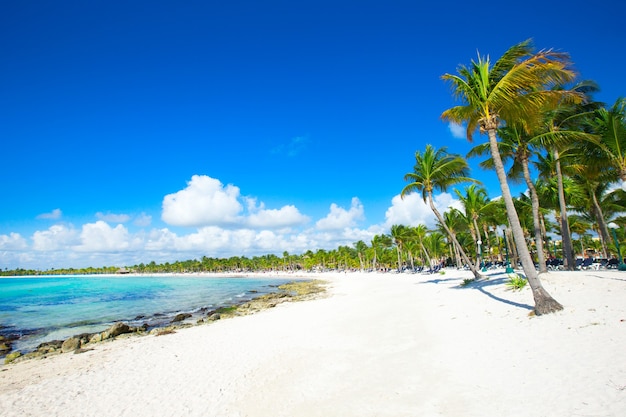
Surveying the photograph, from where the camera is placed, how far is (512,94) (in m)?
10.4

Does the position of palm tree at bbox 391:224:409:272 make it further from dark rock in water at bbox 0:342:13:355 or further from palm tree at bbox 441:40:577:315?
dark rock in water at bbox 0:342:13:355

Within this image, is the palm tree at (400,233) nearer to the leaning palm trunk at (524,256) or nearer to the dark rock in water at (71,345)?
the leaning palm trunk at (524,256)

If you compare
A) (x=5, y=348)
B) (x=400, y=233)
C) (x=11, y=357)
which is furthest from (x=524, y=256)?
(x=400, y=233)

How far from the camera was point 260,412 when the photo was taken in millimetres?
5773

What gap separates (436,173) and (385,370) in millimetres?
16347

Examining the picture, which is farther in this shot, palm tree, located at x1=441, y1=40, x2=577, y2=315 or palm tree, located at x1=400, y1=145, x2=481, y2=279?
palm tree, located at x1=400, y1=145, x2=481, y2=279

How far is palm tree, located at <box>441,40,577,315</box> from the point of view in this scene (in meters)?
9.98

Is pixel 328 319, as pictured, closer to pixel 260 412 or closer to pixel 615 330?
pixel 260 412

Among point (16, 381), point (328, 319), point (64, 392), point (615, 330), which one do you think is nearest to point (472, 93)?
point (615, 330)

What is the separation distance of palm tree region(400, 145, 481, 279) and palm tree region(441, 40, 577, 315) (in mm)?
8192

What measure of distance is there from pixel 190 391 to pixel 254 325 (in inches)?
323

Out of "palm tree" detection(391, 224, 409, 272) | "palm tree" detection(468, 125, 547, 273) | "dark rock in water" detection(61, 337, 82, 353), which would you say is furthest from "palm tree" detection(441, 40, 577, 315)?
"palm tree" detection(391, 224, 409, 272)

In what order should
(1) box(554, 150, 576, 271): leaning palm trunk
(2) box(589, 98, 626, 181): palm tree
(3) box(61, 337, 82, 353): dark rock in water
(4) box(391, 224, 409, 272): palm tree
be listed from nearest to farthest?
(2) box(589, 98, 626, 181): palm tree
(3) box(61, 337, 82, 353): dark rock in water
(1) box(554, 150, 576, 271): leaning palm trunk
(4) box(391, 224, 409, 272): palm tree

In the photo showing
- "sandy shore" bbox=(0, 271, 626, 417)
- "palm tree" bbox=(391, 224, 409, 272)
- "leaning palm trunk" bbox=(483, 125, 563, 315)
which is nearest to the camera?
"sandy shore" bbox=(0, 271, 626, 417)
